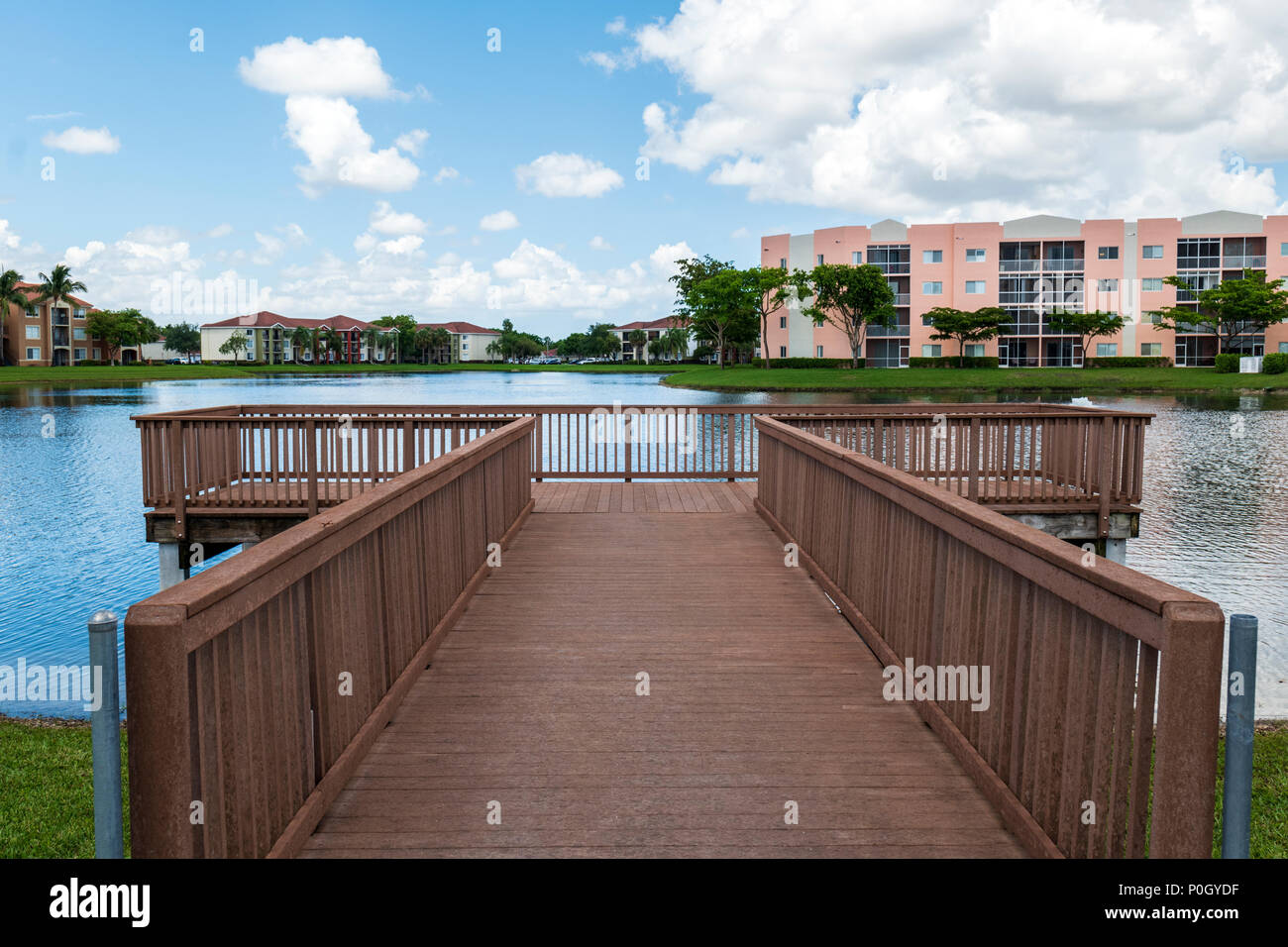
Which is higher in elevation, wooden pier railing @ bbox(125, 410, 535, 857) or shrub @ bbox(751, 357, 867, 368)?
shrub @ bbox(751, 357, 867, 368)

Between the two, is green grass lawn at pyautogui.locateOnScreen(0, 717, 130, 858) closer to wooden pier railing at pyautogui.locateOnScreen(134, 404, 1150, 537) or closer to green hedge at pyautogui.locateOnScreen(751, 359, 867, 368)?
wooden pier railing at pyautogui.locateOnScreen(134, 404, 1150, 537)

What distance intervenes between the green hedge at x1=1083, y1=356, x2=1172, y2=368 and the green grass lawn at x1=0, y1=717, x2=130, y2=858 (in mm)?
78170

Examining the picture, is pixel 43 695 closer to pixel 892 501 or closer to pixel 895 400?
pixel 892 501

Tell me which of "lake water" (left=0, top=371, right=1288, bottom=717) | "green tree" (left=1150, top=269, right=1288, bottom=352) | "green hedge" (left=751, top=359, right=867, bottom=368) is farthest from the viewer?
"green hedge" (left=751, top=359, right=867, bottom=368)

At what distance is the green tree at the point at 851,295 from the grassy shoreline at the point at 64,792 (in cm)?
6931

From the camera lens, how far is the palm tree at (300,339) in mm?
159250

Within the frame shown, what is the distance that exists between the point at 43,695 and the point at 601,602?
630 cm

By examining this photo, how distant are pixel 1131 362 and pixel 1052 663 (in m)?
81.2

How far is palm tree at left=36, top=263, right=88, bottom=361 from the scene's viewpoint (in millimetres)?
112438

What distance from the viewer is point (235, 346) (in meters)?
158

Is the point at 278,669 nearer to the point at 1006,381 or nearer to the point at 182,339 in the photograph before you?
the point at 1006,381

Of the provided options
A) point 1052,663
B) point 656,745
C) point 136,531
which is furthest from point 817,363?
point 1052,663

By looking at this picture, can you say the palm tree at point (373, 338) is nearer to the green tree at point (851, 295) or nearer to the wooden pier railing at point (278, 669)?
the green tree at point (851, 295)

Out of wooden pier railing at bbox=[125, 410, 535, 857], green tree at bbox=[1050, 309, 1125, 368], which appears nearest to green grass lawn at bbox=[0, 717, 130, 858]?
wooden pier railing at bbox=[125, 410, 535, 857]
